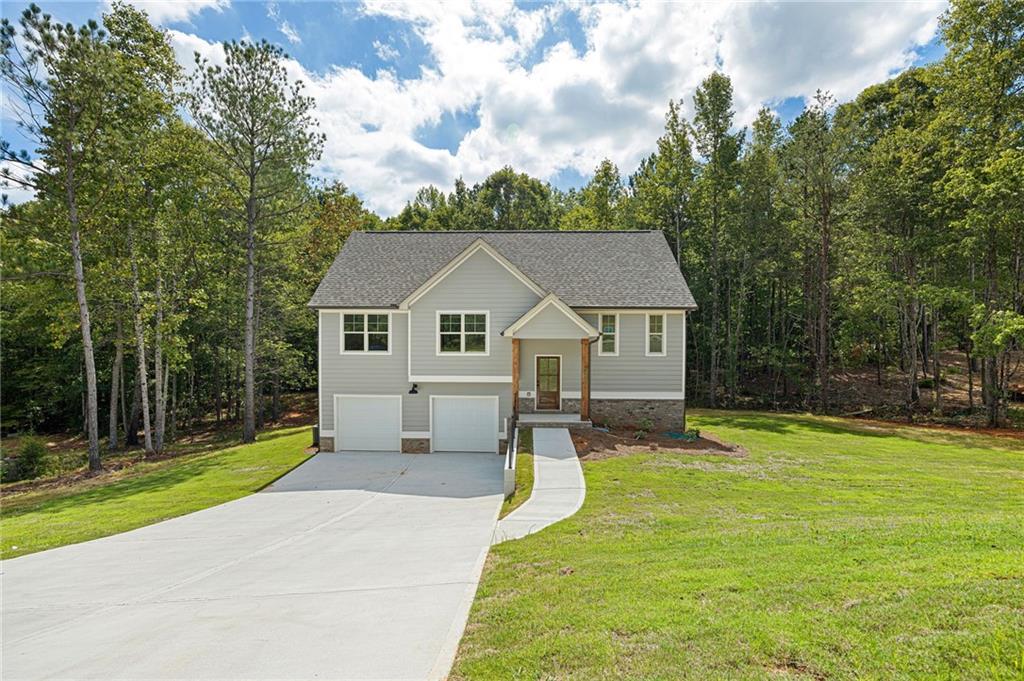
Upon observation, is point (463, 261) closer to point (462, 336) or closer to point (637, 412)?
point (462, 336)

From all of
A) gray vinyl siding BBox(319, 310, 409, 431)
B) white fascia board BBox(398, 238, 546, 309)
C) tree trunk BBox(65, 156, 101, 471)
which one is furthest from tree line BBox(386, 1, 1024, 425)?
tree trunk BBox(65, 156, 101, 471)

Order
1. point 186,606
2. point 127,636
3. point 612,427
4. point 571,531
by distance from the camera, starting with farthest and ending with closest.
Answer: point 612,427 < point 571,531 < point 186,606 < point 127,636

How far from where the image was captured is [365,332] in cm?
1698

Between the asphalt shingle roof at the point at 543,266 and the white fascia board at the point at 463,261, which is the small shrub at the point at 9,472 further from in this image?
the white fascia board at the point at 463,261

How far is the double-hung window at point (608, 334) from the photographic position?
17016 mm

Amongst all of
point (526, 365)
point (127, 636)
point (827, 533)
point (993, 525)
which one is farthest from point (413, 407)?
point (993, 525)

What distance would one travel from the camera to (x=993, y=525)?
6.20m

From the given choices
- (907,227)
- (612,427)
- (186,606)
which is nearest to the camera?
(186,606)

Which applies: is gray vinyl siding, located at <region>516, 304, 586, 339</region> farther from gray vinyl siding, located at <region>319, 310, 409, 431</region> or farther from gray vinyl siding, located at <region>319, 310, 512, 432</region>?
gray vinyl siding, located at <region>319, 310, 409, 431</region>

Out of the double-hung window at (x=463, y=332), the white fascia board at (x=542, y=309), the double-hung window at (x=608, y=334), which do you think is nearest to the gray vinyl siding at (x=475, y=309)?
the double-hung window at (x=463, y=332)

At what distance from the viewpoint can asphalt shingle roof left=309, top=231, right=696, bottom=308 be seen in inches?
679

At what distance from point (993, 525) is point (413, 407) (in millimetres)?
14308

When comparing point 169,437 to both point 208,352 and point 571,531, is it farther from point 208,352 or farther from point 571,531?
point 571,531

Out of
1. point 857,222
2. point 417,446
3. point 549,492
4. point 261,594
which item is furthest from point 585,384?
point 857,222
